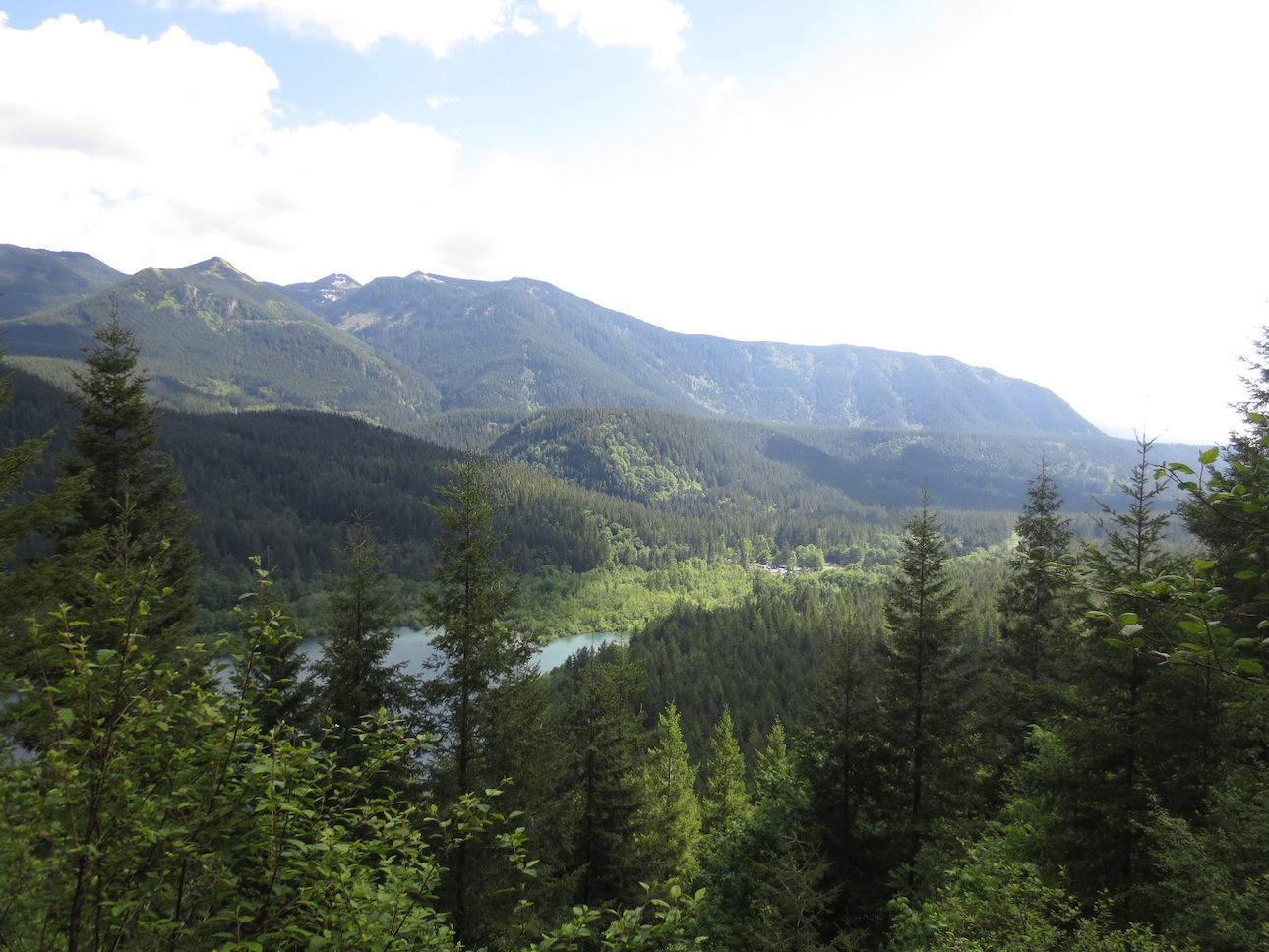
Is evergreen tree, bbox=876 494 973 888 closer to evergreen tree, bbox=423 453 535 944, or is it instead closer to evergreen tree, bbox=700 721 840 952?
evergreen tree, bbox=700 721 840 952

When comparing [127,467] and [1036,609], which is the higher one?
[127,467]

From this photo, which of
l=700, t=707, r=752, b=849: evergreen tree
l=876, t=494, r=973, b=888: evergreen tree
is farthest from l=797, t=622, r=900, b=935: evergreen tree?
l=700, t=707, r=752, b=849: evergreen tree

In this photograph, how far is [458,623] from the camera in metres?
13.4

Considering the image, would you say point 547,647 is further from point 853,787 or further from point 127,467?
point 127,467

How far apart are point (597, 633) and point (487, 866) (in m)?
95.4

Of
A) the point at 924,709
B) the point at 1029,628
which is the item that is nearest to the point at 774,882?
the point at 924,709

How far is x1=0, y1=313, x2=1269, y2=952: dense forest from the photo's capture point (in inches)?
144

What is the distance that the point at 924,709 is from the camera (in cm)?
1596

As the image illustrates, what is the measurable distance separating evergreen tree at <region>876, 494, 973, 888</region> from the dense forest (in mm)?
85

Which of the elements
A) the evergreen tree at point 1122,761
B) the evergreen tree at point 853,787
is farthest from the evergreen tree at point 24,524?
the evergreen tree at point 853,787

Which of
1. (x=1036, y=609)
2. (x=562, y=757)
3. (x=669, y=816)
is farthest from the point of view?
(x=1036, y=609)

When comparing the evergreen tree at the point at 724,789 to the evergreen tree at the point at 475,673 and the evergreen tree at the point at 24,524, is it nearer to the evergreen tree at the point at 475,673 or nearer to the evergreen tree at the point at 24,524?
the evergreen tree at the point at 475,673

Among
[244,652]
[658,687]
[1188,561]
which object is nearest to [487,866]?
[244,652]

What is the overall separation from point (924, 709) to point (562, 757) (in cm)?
971
